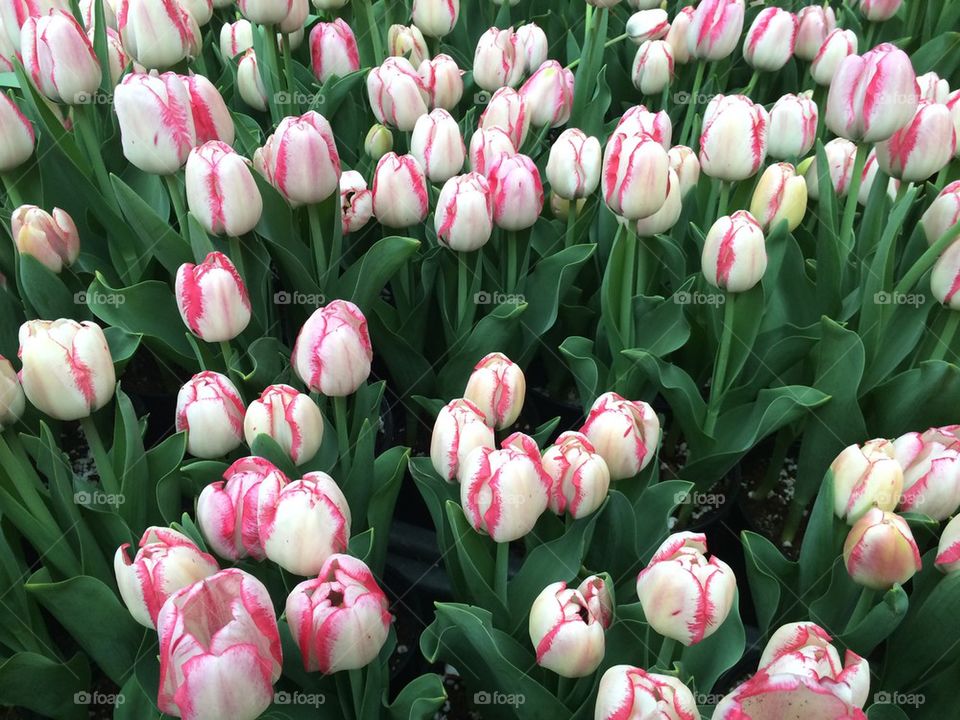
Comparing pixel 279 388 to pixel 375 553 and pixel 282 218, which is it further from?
pixel 282 218

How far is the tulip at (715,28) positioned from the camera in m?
1.22

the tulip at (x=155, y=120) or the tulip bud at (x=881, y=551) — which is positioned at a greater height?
the tulip at (x=155, y=120)

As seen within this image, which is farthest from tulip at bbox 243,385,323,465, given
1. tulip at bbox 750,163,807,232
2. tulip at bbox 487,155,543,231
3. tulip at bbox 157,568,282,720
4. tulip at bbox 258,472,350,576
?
tulip at bbox 750,163,807,232

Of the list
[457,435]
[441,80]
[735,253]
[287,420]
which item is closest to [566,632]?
[457,435]

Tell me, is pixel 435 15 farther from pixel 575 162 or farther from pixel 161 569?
pixel 161 569

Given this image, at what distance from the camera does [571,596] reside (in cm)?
61

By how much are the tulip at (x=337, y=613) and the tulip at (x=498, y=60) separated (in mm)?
848

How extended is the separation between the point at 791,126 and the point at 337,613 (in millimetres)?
809

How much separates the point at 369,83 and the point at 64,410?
59 centimetres

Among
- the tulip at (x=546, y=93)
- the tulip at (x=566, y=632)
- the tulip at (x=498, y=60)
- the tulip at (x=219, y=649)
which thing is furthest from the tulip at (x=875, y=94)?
the tulip at (x=219, y=649)

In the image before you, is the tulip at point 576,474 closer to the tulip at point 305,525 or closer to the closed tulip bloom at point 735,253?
the tulip at point 305,525

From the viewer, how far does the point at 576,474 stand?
2.26 feet

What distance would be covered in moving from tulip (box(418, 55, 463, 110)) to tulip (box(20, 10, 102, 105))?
0.42 metres

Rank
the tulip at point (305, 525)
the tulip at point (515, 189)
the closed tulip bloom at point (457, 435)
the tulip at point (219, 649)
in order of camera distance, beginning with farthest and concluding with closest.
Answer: the tulip at point (515, 189) → the closed tulip bloom at point (457, 435) → the tulip at point (305, 525) → the tulip at point (219, 649)
